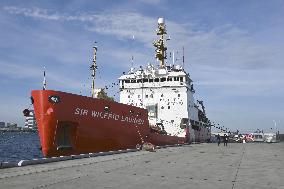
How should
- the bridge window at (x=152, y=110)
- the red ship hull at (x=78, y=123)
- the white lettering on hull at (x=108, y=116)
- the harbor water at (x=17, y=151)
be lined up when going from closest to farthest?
1. the red ship hull at (x=78, y=123)
2. the white lettering on hull at (x=108, y=116)
3. the harbor water at (x=17, y=151)
4. the bridge window at (x=152, y=110)

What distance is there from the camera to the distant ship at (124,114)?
1902 centimetres

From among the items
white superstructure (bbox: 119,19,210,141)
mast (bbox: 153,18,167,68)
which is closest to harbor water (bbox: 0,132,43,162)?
white superstructure (bbox: 119,19,210,141)

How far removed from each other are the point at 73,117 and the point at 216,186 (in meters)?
12.3

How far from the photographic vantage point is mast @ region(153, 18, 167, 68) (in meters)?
43.1

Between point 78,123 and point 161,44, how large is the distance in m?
25.5

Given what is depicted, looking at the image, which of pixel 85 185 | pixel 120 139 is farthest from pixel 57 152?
pixel 85 185

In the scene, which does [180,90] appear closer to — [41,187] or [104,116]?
[104,116]

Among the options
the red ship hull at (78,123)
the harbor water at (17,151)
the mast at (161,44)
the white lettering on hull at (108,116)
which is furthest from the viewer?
the mast at (161,44)

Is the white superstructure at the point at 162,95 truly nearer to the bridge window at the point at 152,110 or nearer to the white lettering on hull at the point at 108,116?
the bridge window at the point at 152,110

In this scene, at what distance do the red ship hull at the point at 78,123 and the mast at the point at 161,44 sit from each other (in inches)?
764

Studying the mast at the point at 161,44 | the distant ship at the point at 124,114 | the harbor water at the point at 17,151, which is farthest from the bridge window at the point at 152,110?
the harbor water at the point at 17,151

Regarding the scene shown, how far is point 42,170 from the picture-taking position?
11.6m

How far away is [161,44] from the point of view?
4309 cm

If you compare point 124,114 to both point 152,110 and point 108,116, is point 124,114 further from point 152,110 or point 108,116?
point 152,110
